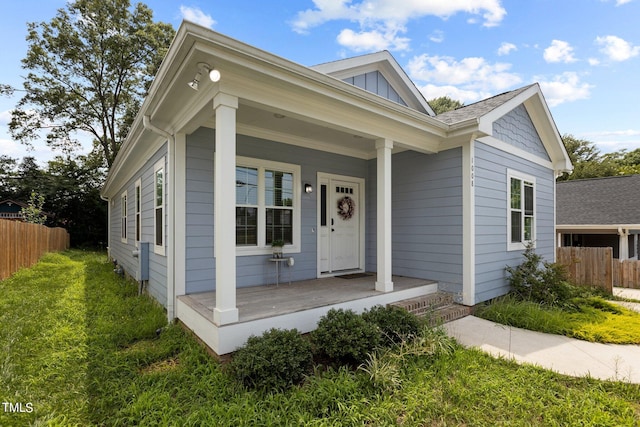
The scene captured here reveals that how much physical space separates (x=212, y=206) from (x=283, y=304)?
1.81 metres

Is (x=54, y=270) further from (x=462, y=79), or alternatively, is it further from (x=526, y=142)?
(x=462, y=79)

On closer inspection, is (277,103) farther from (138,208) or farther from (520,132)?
(520,132)

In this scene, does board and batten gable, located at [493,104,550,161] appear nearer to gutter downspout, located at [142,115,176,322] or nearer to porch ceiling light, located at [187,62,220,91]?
porch ceiling light, located at [187,62,220,91]

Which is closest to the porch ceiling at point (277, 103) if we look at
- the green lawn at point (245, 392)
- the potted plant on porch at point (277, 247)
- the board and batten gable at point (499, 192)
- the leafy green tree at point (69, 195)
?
the board and batten gable at point (499, 192)

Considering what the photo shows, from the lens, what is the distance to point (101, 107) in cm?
1806

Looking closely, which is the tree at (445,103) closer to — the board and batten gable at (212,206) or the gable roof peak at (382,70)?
the gable roof peak at (382,70)

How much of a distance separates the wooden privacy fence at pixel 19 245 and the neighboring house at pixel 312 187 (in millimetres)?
3056

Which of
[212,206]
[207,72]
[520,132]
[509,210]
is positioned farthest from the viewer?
[520,132]

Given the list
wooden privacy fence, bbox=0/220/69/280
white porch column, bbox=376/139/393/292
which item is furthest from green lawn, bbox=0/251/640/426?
wooden privacy fence, bbox=0/220/69/280

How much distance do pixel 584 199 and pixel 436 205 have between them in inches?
470

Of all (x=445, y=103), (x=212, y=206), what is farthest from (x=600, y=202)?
(x=445, y=103)

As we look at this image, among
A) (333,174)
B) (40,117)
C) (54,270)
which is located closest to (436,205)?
(333,174)

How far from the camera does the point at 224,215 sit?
2.99 meters

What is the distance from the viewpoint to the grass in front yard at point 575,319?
4.09 metres
